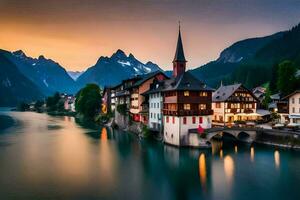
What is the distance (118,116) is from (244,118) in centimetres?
4072

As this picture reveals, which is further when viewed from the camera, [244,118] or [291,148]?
[244,118]

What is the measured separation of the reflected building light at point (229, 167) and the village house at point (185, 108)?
10282mm

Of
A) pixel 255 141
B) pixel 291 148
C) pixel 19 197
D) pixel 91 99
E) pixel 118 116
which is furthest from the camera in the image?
pixel 91 99

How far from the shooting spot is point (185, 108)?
59750 mm

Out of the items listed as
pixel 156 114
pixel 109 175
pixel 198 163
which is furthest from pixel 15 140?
pixel 198 163

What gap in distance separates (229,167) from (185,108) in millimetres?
16809

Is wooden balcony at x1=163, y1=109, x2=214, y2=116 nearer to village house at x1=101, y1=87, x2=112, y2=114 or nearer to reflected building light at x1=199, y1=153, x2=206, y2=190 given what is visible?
reflected building light at x1=199, y1=153, x2=206, y2=190

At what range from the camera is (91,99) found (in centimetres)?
14050

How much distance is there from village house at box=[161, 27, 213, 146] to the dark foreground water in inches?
135

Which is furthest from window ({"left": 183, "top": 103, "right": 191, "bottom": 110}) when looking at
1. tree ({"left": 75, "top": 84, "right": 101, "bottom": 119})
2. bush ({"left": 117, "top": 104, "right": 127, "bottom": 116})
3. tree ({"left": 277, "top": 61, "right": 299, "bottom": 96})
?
tree ({"left": 75, "top": 84, "right": 101, "bottom": 119})

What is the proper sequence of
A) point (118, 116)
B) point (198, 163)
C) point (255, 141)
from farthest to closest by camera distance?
point (118, 116) < point (255, 141) < point (198, 163)

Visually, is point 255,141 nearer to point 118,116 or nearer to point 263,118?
point 263,118

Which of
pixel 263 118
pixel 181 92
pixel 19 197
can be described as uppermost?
pixel 181 92

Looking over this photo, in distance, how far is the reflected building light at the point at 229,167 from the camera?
4078cm
